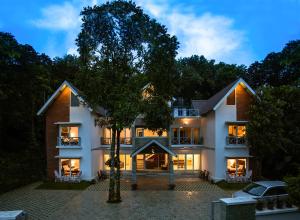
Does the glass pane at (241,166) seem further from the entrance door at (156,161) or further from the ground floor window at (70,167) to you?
the ground floor window at (70,167)

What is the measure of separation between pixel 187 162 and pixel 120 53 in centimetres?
1602

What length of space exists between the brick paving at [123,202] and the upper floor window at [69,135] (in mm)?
4606

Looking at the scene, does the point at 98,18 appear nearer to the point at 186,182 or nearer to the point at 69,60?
the point at 186,182

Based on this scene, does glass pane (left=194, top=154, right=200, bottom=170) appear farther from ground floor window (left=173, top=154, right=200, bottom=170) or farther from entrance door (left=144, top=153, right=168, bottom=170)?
entrance door (left=144, top=153, right=168, bottom=170)

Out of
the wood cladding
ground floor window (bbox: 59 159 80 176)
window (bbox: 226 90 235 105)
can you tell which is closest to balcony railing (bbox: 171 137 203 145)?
window (bbox: 226 90 235 105)

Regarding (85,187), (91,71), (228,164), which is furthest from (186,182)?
(91,71)

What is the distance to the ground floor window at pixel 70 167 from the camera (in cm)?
2668

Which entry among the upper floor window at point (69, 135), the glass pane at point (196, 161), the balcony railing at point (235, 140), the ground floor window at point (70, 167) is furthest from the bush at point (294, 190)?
the ground floor window at point (70, 167)

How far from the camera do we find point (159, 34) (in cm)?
1886

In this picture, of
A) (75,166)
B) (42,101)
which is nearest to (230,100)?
(75,166)

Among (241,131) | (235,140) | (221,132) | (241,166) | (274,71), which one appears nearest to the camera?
(235,140)

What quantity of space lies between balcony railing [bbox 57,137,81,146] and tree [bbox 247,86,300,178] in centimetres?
1575

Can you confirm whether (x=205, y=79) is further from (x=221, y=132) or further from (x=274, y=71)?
(x=221, y=132)

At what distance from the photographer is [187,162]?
1199 inches
